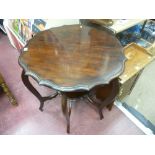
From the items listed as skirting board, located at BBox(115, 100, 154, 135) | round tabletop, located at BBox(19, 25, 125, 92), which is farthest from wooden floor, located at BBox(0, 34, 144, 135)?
round tabletop, located at BBox(19, 25, 125, 92)

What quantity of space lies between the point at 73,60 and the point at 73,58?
20mm

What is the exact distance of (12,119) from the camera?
157 cm

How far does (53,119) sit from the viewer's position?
1573mm

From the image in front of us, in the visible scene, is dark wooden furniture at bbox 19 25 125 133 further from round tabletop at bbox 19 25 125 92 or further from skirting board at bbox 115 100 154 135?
skirting board at bbox 115 100 154 135

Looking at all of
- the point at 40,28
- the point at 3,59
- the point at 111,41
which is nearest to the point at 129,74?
the point at 111,41

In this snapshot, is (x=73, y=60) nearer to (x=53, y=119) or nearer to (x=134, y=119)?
(x=53, y=119)

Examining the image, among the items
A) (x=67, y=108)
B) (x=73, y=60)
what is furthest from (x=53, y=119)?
(x=73, y=60)

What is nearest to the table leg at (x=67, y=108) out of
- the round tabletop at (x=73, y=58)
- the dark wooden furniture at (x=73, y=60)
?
the dark wooden furniture at (x=73, y=60)

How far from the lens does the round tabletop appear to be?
986mm

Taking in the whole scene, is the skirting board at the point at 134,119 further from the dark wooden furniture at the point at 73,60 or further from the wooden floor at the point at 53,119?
the dark wooden furniture at the point at 73,60

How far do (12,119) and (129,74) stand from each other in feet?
3.54

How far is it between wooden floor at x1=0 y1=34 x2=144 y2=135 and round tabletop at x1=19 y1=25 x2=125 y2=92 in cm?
67

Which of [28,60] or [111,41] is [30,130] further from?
[111,41]

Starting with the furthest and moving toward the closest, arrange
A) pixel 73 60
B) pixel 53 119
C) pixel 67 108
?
pixel 53 119, pixel 67 108, pixel 73 60
